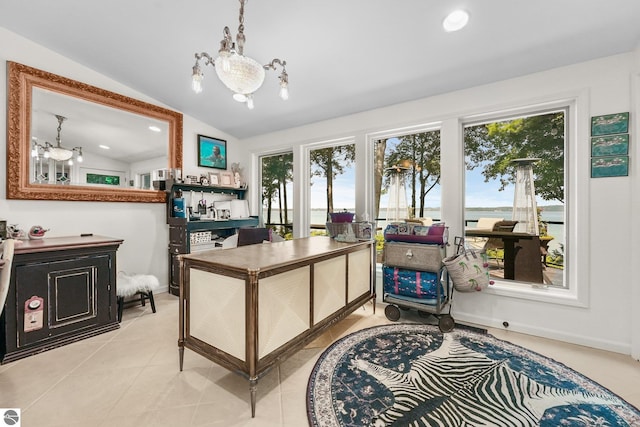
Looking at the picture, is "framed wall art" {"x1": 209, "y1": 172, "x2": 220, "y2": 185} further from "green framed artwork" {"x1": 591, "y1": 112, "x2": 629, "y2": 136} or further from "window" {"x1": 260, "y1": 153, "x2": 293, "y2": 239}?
"green framed artwork" {"x1": 591, "y1": 112, "x2": 629, "y2": 136}

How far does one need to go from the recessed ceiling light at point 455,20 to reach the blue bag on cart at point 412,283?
209 centimetres

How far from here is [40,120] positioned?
9.22 ft

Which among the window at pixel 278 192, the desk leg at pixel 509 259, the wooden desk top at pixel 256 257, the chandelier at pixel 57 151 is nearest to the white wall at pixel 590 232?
the desk leg at pixel 509 259

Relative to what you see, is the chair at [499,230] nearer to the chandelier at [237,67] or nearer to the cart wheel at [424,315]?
the cart wheel at [424,315]

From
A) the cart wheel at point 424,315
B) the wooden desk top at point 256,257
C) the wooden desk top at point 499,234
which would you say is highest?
the wooden desk top at point 499,234

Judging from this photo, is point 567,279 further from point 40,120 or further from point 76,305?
point 40,120

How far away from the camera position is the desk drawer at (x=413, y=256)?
256cm

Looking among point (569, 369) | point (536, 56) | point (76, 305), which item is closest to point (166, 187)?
point (76, 305)

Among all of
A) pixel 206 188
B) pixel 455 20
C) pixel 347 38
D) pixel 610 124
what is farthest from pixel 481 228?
pixel 206 188

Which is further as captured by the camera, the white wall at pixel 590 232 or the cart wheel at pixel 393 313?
the cart wheel at pixel 393 313

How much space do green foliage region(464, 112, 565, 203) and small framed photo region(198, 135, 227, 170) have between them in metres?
3.64

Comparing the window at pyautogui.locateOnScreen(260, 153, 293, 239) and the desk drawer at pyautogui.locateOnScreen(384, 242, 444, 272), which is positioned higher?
the window at pyautogui.locateOnScreen(260, 153, 293, 239)

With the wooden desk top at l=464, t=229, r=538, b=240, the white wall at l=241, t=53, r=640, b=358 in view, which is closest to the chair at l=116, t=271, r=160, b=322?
the white wall at l=241, t=53, r=640, b=358

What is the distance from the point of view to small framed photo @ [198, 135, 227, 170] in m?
4.20
